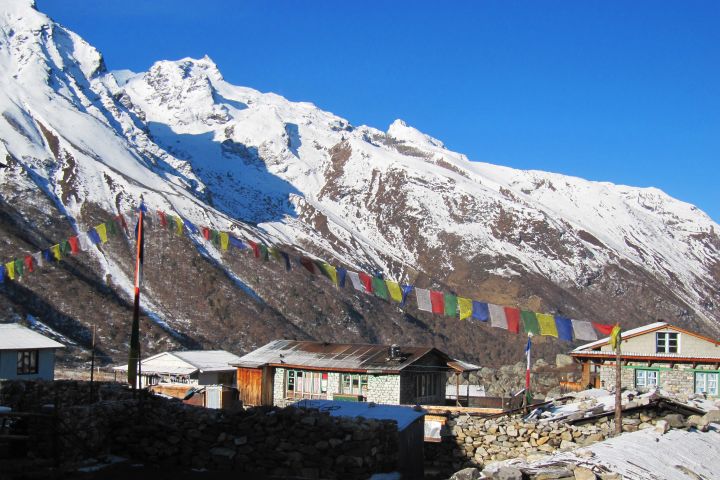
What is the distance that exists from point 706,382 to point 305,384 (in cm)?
2302

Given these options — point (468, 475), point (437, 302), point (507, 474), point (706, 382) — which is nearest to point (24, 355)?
point (437, 302)

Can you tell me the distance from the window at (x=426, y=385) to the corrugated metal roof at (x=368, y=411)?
73.3ft

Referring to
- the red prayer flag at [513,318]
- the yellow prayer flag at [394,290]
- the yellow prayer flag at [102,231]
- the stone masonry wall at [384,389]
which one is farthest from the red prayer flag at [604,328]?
the yellow prayer flag at [102,231]

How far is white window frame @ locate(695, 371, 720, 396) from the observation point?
43250 millimetres

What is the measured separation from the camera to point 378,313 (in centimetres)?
12438

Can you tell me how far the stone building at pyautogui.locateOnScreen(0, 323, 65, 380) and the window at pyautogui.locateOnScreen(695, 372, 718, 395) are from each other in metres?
36.1

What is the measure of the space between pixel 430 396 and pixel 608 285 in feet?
459

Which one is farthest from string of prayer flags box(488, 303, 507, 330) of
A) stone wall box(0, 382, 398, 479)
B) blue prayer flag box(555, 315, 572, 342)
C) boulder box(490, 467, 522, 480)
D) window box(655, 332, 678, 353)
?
window box(655, 332, 678, 353)

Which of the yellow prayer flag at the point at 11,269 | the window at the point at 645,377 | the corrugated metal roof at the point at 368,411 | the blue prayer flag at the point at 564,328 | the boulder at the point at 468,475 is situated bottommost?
the window at the point at 645,377

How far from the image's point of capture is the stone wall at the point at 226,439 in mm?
17703

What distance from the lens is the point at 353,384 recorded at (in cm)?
4484

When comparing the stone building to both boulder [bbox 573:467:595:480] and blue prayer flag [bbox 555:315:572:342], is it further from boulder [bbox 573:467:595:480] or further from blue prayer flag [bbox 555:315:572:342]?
boulder [bbox 573:467:595:480]

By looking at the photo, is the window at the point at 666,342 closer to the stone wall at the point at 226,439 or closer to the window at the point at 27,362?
the stone wall at the point at 226,439

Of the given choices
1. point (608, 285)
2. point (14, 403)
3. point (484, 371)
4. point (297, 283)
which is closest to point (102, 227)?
point (14, 403)
